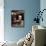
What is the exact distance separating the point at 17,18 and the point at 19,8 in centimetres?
43

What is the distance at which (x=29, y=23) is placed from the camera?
6000 millimetres

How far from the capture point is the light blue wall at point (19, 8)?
19.4ft

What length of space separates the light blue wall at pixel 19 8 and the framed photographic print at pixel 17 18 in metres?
0.13

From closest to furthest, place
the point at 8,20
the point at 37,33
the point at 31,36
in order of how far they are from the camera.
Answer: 1. the point at 37,33
2. the point at 31,36
3. the point at 8,20

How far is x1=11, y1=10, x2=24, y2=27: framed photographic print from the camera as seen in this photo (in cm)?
596

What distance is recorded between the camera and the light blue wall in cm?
592

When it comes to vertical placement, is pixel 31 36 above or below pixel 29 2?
below

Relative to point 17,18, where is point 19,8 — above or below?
above

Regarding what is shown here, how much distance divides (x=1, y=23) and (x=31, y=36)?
105 inches

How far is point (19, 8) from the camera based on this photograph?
19.5ft

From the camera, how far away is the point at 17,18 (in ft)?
19.5

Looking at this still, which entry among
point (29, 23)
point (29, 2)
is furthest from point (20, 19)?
point (29, 2)

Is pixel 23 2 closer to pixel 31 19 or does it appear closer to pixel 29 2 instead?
pixel 29 2

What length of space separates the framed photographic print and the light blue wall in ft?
0.42
